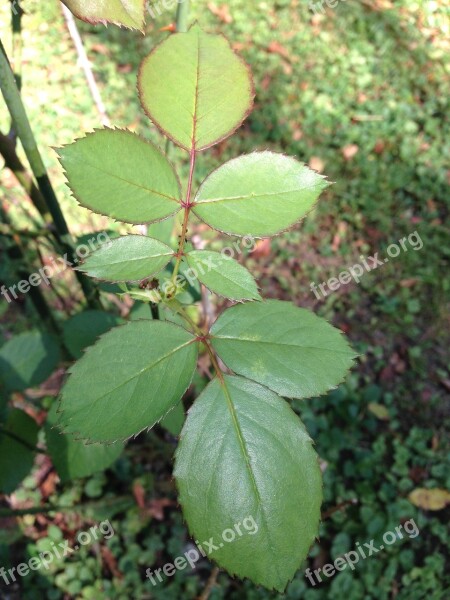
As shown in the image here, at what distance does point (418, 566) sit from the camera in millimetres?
1870

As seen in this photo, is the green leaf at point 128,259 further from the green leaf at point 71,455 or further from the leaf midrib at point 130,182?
the green leaf at point 71,455

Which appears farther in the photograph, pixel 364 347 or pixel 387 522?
pixel 364 347

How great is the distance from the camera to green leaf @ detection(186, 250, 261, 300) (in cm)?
57

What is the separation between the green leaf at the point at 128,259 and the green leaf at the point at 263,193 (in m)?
0.07

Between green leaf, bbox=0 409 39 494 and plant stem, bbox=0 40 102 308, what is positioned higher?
plant stem, bbox=0 40 102 308

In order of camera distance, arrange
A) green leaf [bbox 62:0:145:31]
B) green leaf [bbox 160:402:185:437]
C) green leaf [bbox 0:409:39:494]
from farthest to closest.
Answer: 1. green leaf [bbox 0:409:39:494]
2. green leaf [bbox 160:402:185:437]
3. green leaf [bbox 62:0:145:31]

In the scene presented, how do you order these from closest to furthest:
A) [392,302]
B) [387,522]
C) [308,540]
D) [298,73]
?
[308,540]
[387,522]
[392,302]
[298,73]

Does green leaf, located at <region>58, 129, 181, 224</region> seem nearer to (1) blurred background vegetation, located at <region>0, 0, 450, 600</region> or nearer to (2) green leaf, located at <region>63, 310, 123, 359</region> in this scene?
(1) blurred background vegetation, located at <region>0, 0, 450, 600</region>

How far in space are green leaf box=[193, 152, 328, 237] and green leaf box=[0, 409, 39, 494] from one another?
0.80m

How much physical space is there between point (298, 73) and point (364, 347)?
1.97 m

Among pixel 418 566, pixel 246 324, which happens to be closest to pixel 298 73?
pixel 418 566

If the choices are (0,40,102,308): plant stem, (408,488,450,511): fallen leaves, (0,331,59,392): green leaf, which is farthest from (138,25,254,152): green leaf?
(408,488,450,511): fallen leaves

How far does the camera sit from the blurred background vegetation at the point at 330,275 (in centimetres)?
177

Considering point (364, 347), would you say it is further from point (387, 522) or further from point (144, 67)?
point (144, 67)
